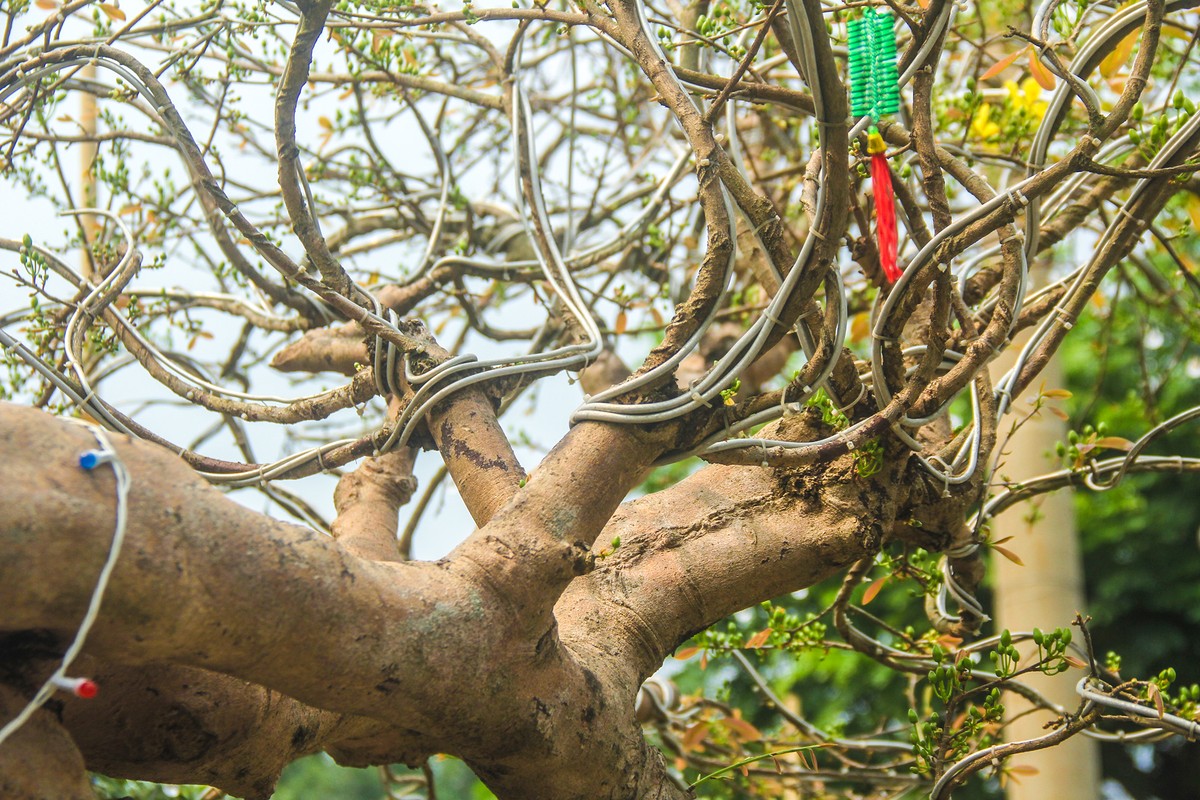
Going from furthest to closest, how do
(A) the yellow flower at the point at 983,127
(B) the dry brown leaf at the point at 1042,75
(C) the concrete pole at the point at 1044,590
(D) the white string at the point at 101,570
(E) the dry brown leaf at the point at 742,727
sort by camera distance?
(C) the concrete pole at the point at 1044,590 → (A) the yellow flower at the point at 983,127 → (E) the dry brown leaf at the point at 742,727 → (B) the dry brown leaf at the point at 1042,75 → (D) the white string at the point at 101,570

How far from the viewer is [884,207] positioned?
106 centimetres

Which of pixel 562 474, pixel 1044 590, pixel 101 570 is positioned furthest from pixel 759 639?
pixel 1044 590

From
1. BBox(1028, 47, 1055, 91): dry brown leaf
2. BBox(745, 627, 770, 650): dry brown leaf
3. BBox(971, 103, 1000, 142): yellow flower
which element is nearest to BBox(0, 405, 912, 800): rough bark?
BBox(745, 627, 770, 650): dry brown leaf

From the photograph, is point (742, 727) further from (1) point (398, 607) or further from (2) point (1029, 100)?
(2) point (1029, 100)

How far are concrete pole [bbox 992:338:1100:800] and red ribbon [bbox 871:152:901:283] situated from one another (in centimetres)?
172

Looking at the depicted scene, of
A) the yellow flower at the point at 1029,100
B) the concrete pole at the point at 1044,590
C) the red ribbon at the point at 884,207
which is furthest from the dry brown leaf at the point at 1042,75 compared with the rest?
the concrete pole at the point at 1044,590

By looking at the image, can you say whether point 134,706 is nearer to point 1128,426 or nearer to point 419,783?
point 419,783

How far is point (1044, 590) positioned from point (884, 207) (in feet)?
7.10

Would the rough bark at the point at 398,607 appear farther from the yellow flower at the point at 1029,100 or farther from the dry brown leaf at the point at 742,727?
the yellow flower at the point at 1029,100

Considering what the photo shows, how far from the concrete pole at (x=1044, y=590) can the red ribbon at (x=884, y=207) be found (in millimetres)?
1718

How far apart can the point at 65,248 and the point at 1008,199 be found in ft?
5.46

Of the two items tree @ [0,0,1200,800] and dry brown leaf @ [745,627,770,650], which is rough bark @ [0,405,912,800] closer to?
tree @ [0,0,1200,800]

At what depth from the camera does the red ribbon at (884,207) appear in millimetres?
1053

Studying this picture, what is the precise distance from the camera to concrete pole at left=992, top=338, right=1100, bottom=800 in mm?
2635
